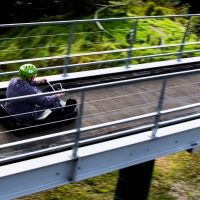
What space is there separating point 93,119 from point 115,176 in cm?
459

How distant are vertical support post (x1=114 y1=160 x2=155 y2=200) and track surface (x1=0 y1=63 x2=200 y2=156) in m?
0.90

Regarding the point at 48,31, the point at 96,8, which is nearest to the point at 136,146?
the point at 48,31

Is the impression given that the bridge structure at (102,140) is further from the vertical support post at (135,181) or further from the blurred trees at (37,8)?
the blurred trees at (37,8)

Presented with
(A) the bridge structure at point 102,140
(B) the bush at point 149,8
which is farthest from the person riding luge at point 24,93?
(B) the bush at point 149,8

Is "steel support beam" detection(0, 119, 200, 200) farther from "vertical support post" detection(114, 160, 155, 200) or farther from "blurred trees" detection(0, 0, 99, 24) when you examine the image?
"blurred trees" detection(0, 0, 99, 24)

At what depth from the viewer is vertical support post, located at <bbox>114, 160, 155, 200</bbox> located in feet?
23.4

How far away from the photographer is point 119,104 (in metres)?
7.15

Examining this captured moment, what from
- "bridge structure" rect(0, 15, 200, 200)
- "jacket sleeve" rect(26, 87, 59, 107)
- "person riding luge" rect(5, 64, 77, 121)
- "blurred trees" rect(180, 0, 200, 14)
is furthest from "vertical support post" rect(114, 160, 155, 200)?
"blurred trees" rect(180, 0, 200, 14)

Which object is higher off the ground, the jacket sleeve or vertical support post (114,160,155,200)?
the jacket sleeve

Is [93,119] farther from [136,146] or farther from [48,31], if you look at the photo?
[48,31]

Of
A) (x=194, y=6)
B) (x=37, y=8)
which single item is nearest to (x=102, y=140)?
(x=37, y=8)

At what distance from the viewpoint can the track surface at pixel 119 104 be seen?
234 inches

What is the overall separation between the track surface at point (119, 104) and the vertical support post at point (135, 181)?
900 millimetres

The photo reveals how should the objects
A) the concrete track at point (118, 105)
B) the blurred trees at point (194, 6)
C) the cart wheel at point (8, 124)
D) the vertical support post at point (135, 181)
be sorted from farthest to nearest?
the blurred trees at point (194, 6)
the vertical support post at point (135, 181)
the concrete track at point (118, 105)
the cart wheel at point (8, 124)
